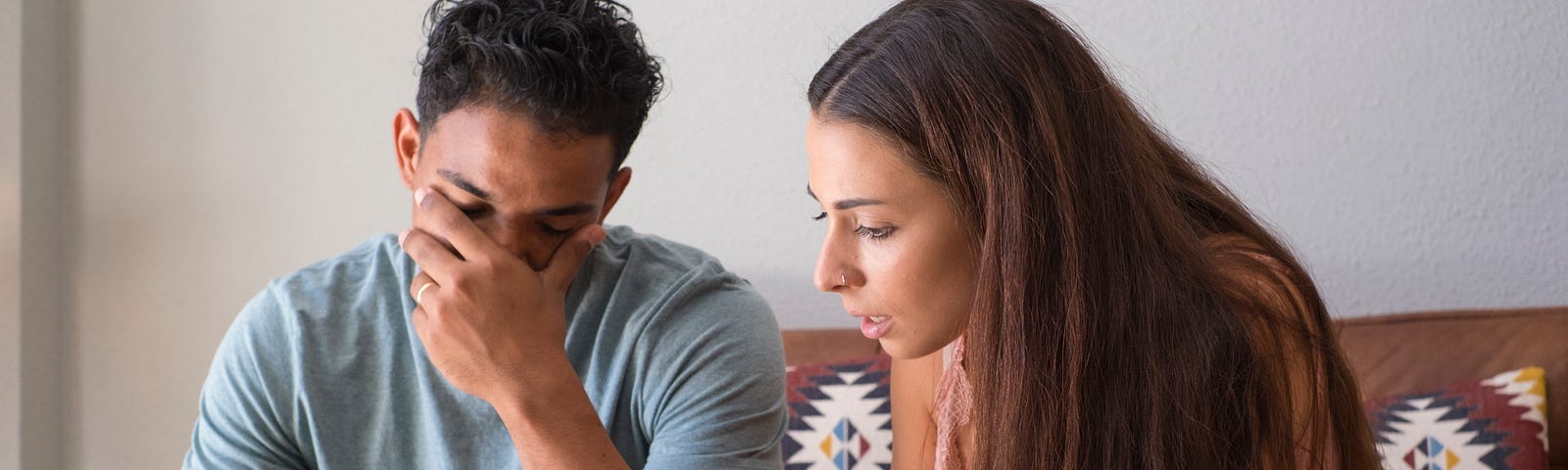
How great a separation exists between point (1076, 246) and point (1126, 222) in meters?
0.07

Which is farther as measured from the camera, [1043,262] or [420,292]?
[420,292]

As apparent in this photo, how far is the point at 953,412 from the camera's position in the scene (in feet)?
4.94

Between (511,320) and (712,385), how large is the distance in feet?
0.73

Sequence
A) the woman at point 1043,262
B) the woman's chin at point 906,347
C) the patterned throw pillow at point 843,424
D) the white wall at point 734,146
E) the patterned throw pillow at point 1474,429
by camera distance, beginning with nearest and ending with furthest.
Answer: the woman at point 1043,262, the woman's chin at point 906,347, the patterned throw pillow at point 1474,429, the patterned throw pillow at point 843,424, the white wall at point 734,146

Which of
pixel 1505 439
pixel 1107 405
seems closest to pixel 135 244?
pixel 1107 405

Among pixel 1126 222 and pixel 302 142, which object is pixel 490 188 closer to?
pixel 1126 222

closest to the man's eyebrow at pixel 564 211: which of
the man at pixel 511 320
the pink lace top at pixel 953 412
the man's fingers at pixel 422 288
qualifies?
the man at pixel 511 320

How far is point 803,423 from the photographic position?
184 cm

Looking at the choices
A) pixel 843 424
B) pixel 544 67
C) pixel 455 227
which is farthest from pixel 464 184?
pixel 843 424

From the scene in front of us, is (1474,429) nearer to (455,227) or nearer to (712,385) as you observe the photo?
(712,385)

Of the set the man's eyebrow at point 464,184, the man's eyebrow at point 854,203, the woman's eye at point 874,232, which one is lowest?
the man's eyebrow at point 464,184

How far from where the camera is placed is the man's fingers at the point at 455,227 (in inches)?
47.4

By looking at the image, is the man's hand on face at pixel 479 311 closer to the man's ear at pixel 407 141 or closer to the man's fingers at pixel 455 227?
the man's fingers at pixel 455 227

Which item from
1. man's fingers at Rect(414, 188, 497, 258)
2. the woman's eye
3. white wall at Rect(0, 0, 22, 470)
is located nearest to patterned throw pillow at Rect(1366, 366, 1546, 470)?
the woman's eye
